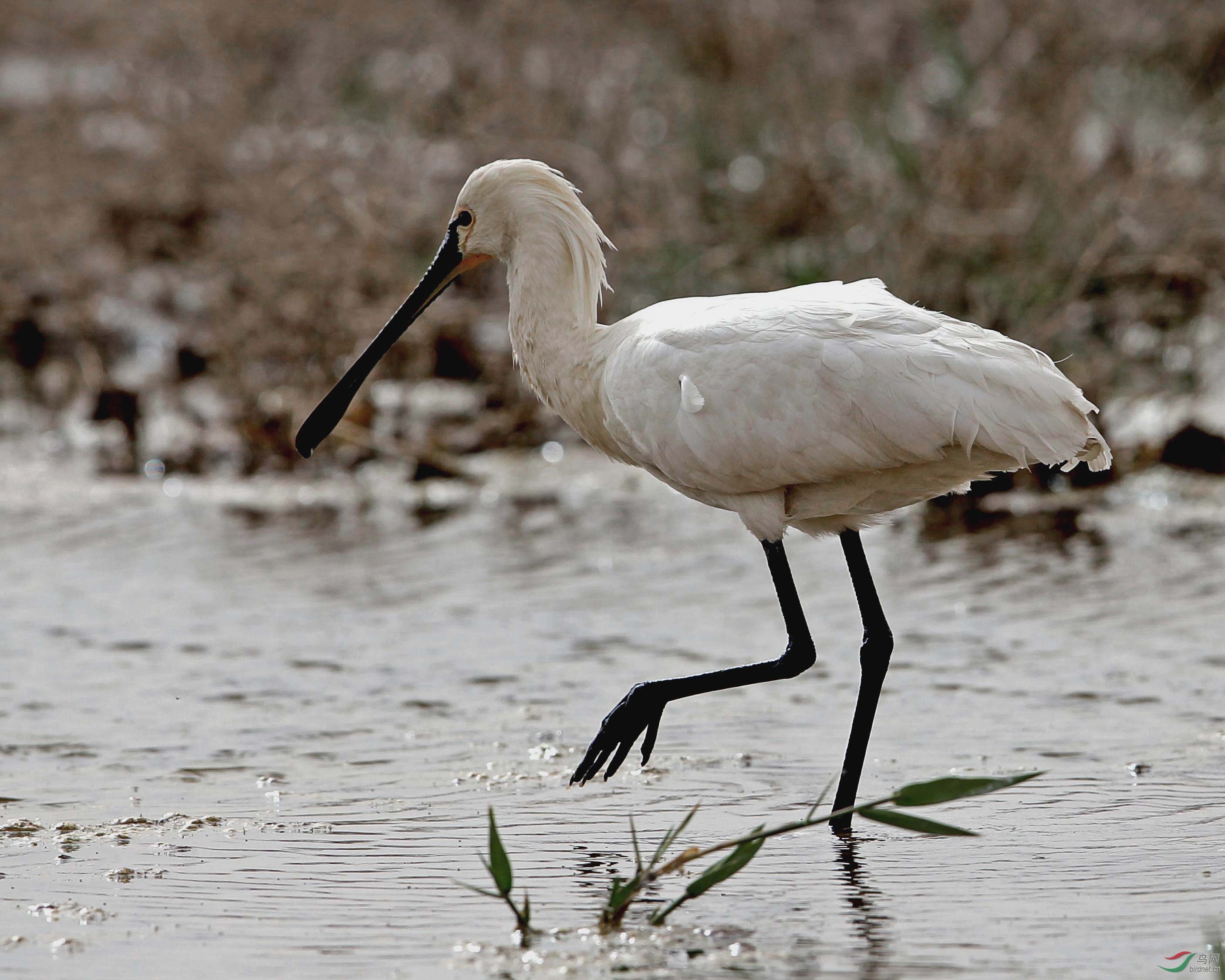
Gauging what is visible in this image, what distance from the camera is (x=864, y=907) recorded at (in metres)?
4.93

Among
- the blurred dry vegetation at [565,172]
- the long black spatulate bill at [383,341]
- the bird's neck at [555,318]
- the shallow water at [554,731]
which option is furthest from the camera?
the blurred dry vegetation at [565,172]

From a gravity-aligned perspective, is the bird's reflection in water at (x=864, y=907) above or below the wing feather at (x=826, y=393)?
below

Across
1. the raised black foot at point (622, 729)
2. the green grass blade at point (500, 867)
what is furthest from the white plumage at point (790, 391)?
the green grass blade at point (500, 867)

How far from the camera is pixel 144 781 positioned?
6.31 meters

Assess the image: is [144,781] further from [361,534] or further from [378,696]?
[361,534]

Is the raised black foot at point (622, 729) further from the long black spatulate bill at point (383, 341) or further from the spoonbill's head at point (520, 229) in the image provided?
the long black spatulate bill at point (383, 341)

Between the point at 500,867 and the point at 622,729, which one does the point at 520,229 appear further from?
the point at 500,867

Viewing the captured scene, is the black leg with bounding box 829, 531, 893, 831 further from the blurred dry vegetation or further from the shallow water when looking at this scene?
the blurred dry vegetation

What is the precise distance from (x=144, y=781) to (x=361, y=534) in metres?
4.10

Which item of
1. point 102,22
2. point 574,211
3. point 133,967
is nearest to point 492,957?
point 133,967

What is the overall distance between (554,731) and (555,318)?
4.73ft

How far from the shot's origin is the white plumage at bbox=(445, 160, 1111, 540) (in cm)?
553

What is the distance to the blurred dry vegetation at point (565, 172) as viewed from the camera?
36.8 feet

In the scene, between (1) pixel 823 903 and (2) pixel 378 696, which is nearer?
(1) pixel 823 903
